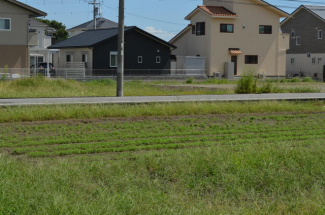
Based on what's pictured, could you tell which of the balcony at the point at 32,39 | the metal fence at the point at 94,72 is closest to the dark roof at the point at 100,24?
the metal fence at the point at 94,72

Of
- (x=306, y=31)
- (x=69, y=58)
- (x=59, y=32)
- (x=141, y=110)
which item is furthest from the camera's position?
(x=59, y=32)

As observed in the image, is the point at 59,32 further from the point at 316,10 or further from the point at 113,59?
the point at 316,10

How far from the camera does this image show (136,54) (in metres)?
49.0

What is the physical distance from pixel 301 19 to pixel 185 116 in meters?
47.8

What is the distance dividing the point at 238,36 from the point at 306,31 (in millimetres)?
11726

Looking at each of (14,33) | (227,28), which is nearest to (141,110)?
(14,33)

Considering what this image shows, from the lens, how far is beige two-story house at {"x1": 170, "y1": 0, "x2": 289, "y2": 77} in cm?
5291

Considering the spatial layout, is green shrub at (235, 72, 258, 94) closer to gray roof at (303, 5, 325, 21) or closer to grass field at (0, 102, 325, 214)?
grass field at (0, 102, 325, 214)

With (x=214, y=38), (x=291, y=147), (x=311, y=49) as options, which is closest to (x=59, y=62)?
(x=214, y=38)

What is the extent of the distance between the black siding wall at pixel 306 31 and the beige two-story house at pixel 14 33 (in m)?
31.8

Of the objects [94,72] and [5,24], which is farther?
[94,72]

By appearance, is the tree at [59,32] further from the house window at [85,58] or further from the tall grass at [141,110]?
the tall grass at [141,110]

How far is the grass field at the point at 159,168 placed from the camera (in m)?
7.69

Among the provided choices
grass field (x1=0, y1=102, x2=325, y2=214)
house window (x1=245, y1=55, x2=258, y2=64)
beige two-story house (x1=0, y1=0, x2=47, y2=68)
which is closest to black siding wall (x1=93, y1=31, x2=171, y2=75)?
beige two-story house (x1=0, y1=0, x2=47, y2=68)
